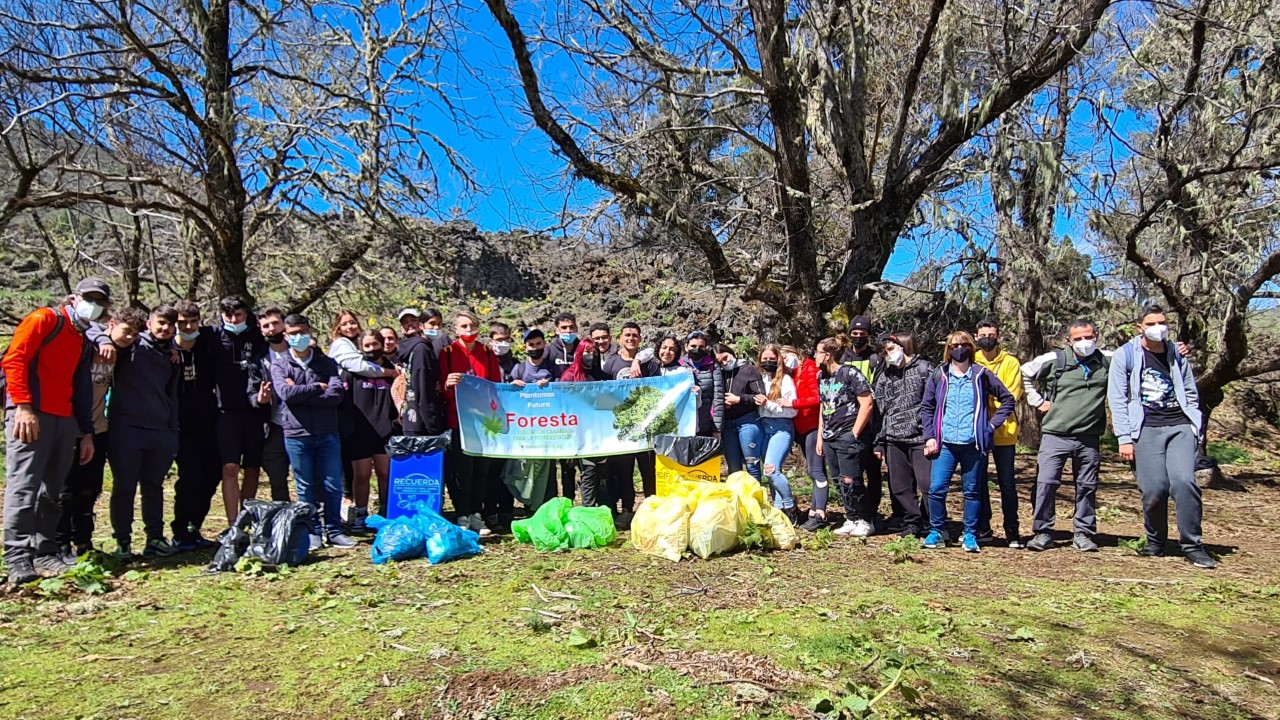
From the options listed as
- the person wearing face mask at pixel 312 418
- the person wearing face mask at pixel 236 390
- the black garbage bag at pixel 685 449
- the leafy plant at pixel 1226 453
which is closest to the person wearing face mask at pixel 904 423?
the black garbage bag at pixel 685 449

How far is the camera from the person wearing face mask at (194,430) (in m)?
5.58

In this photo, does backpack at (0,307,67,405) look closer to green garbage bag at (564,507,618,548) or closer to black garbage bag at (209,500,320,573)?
black garbage bag at (209,500,320,573)

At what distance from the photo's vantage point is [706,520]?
559 centimetres

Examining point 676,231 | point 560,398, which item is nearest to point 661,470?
point 560,398

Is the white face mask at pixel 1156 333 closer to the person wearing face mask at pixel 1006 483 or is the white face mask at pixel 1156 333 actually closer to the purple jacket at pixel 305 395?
the person wearing face mask at pixel 1006 483

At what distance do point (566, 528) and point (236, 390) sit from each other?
2.57 m

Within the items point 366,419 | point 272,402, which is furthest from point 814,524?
point 272,402

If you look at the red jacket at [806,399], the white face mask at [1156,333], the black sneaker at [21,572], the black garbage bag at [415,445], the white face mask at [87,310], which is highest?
the white face mask at [87,310]

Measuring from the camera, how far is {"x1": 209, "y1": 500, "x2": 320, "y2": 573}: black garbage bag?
518 cm

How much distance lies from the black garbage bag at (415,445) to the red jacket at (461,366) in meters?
0.43

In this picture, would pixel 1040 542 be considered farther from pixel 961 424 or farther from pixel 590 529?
pixel 590 529

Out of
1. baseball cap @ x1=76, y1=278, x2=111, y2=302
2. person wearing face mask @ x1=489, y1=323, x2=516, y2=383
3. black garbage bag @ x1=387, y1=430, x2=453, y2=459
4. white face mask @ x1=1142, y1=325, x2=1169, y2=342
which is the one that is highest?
baseball cap @ x1=76, y1=278, x2=111, y2=302

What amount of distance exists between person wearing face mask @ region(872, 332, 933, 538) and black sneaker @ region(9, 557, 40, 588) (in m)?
5.75

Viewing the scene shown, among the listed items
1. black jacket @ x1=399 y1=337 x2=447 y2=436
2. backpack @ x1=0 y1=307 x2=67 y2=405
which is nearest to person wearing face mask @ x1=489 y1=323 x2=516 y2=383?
black jacket @ x1=399 y1=337 x2=447 y2=436
